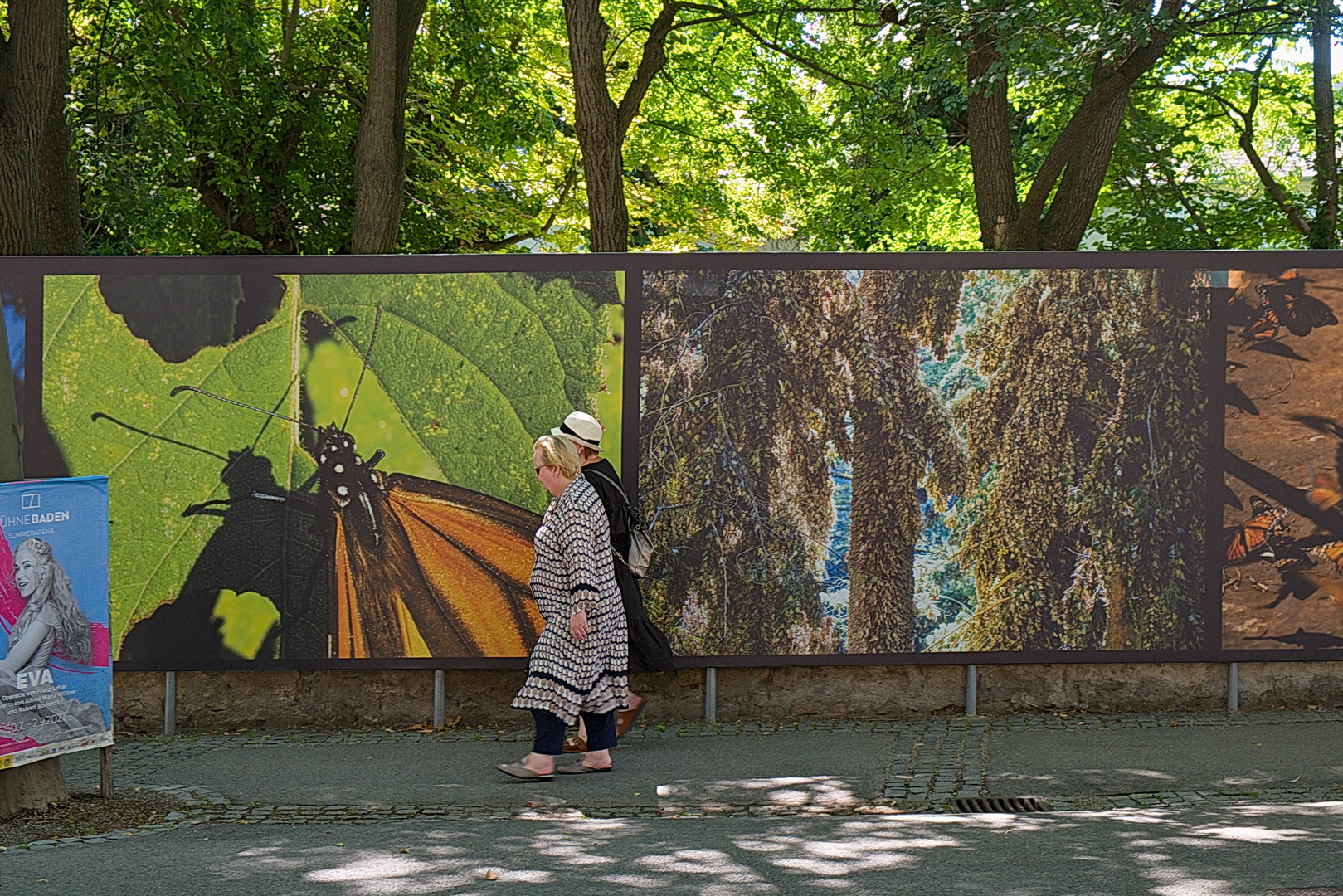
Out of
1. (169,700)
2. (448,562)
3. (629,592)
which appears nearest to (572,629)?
(629,592)

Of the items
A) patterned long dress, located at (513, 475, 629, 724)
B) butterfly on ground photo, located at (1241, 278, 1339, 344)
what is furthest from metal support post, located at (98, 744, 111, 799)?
butterfly on ground photo, located at (1241, 278, 1339, 344)

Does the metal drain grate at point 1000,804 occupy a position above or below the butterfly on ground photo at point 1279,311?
below

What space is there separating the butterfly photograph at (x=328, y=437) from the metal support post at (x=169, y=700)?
0.44 feet

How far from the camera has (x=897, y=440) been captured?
26.3 ft

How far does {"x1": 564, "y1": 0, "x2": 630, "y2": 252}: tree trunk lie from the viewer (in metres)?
14.2

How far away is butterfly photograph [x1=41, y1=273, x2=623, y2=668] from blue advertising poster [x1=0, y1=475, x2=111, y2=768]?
172 cm

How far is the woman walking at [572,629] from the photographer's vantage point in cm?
687

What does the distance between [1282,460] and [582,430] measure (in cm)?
390

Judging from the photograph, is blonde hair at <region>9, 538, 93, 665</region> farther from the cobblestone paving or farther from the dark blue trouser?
the dark blue trouser

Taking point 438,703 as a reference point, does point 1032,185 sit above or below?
above

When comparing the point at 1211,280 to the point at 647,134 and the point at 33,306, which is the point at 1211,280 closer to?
the point at 33,306

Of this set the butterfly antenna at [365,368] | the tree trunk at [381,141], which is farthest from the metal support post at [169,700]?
the tree trunk at [381,141]

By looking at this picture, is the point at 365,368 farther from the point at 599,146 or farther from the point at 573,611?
the point at 599,146

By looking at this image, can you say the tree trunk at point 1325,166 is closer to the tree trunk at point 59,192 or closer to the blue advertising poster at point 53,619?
the tree trunk at point 59,192
